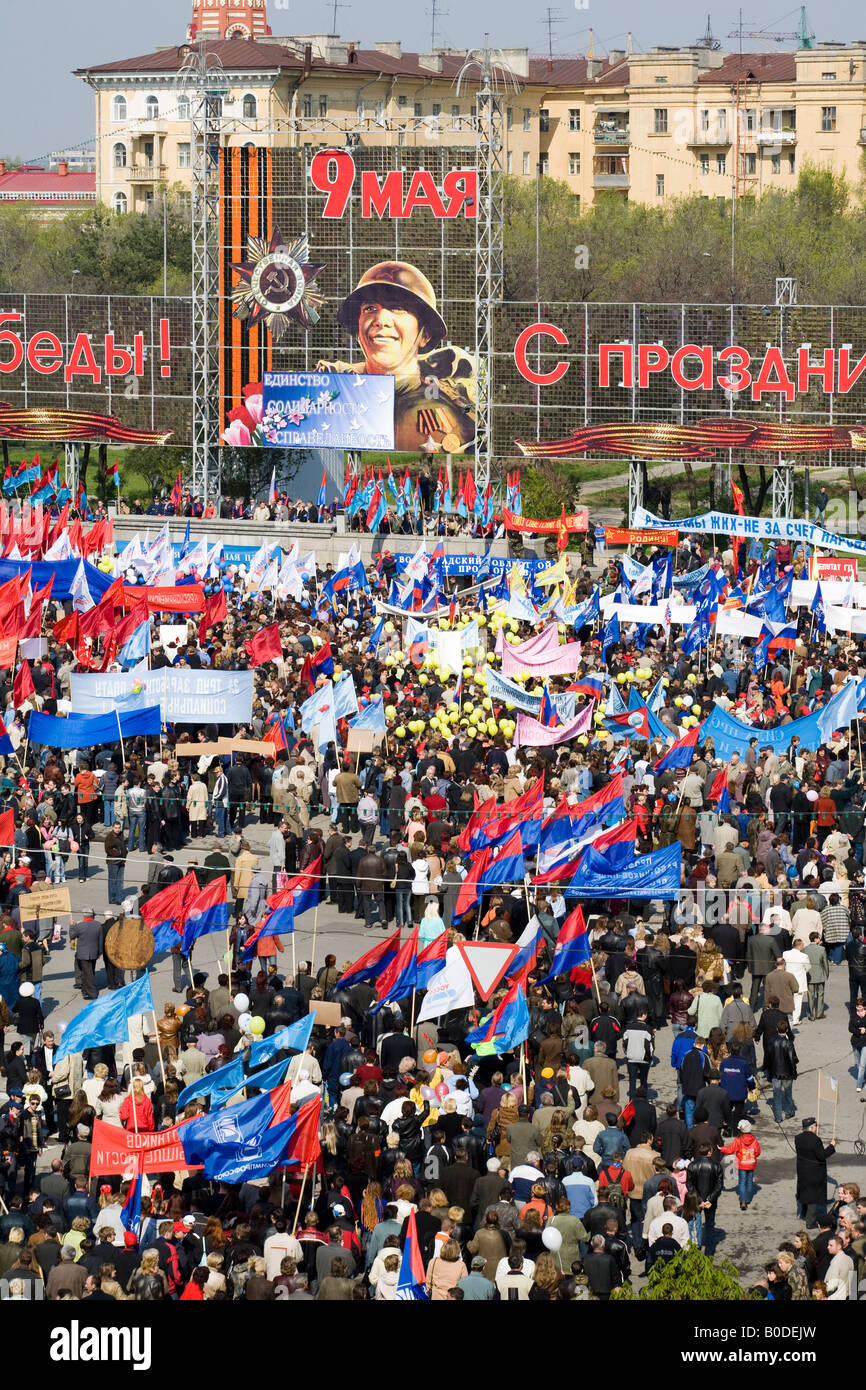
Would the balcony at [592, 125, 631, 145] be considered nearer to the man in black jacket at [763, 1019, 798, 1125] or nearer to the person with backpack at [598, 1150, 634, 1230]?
the man in black jacket at [763, 1019, 798, 1125]

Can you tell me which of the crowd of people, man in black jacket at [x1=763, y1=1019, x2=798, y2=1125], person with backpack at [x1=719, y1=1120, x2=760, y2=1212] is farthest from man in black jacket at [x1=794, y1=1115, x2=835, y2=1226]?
man in black jacket at [x1=763, y1=1019, x2=798, y2=1125]

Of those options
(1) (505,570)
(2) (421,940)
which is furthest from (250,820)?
(1) (505,570)

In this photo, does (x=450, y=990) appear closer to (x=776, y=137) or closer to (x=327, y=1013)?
(x=327, y=1013)

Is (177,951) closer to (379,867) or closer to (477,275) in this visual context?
(379,867)

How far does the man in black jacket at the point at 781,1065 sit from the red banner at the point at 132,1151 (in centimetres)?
495

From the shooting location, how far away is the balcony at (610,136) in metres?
104

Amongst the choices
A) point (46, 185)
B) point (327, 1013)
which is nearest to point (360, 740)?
point (327, 1013)

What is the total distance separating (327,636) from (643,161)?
7488 cm

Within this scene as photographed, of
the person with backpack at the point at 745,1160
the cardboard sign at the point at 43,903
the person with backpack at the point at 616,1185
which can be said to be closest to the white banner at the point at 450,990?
the person with backpack at the point at 745,1160

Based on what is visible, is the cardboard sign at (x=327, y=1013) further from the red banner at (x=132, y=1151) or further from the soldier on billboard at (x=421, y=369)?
the soldier on billboard at (x=421, y=369)

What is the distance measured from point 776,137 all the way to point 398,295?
51546 mm

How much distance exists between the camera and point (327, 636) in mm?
32469

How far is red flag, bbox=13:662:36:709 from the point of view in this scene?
27859 mm

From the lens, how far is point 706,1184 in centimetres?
1538
